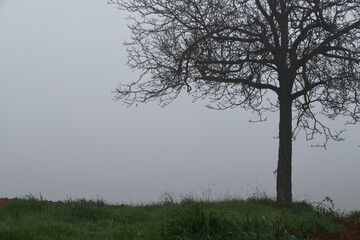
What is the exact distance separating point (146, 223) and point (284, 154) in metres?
5.23

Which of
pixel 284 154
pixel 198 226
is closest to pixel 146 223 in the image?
pixel 198 226

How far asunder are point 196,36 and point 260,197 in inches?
176

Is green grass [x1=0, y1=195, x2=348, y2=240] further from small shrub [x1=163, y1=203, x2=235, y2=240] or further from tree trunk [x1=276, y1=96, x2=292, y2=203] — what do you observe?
tree trunk [x1=276, y1=96, x2=292, y2=203]

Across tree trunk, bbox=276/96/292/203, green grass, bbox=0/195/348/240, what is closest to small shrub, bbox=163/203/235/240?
green grass, bbox=0/195/348/240

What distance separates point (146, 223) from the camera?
6922 mm

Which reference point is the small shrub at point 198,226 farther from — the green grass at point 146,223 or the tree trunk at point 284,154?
the tree trunk at point 284,154

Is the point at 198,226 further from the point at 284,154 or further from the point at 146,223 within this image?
the point at 284,154

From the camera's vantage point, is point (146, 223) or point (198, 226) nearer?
point (198, 226)

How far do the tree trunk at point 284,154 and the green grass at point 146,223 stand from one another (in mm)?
2317

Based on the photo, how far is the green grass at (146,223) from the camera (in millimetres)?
5402

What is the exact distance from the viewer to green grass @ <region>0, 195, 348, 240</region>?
540 cm

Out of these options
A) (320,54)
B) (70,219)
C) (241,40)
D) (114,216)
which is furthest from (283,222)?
(320,54)

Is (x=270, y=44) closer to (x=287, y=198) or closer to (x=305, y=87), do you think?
(x=305, y=87)

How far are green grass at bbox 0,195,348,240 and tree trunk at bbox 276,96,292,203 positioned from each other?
7.60 ft
